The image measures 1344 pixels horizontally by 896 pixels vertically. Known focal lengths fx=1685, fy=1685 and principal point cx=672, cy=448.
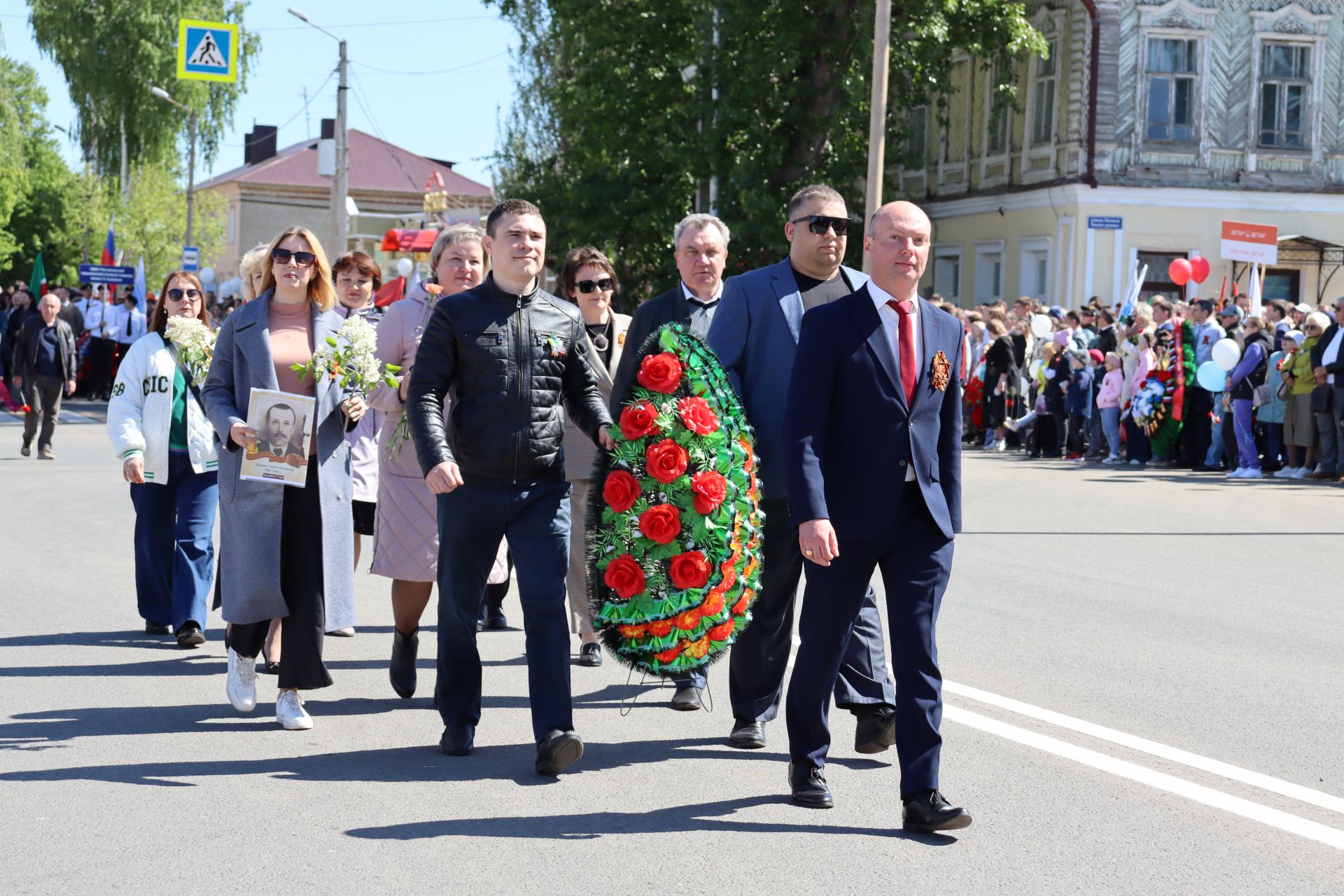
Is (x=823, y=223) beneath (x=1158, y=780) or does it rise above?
above

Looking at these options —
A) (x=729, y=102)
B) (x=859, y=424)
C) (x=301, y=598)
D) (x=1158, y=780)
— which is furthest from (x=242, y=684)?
(x=729, y=102)

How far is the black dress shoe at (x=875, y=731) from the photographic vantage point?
21.4ft

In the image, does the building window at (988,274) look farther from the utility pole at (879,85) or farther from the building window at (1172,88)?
the utility pole at (879,85)

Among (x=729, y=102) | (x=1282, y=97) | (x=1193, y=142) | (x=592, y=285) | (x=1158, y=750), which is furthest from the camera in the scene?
(x=1282, y=97)

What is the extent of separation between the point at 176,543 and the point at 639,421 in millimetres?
3800

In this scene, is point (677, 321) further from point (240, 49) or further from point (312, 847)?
point (240, 49)

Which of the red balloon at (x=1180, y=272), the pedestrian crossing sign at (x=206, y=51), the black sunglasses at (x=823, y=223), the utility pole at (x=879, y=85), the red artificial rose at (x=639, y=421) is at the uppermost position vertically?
the pedestrian crossing sign at (x=206, y=51)

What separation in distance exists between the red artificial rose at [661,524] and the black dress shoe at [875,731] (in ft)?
3.63

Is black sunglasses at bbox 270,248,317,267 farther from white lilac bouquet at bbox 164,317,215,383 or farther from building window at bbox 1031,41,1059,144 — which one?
building window at bbox 1031,41,1059,144

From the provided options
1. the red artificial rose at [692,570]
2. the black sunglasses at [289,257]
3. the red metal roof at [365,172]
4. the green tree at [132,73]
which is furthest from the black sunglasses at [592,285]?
the red metal roof at [365,172]

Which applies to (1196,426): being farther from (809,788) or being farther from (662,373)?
(809,788)

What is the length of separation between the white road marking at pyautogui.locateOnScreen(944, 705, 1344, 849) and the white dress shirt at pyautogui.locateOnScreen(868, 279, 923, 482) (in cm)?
155

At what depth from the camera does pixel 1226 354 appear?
65.1 ft

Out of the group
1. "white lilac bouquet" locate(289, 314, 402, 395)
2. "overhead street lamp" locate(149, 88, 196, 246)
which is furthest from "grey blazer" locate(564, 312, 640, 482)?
"overhead street lamp" locate(149, 88, 196, 246)
